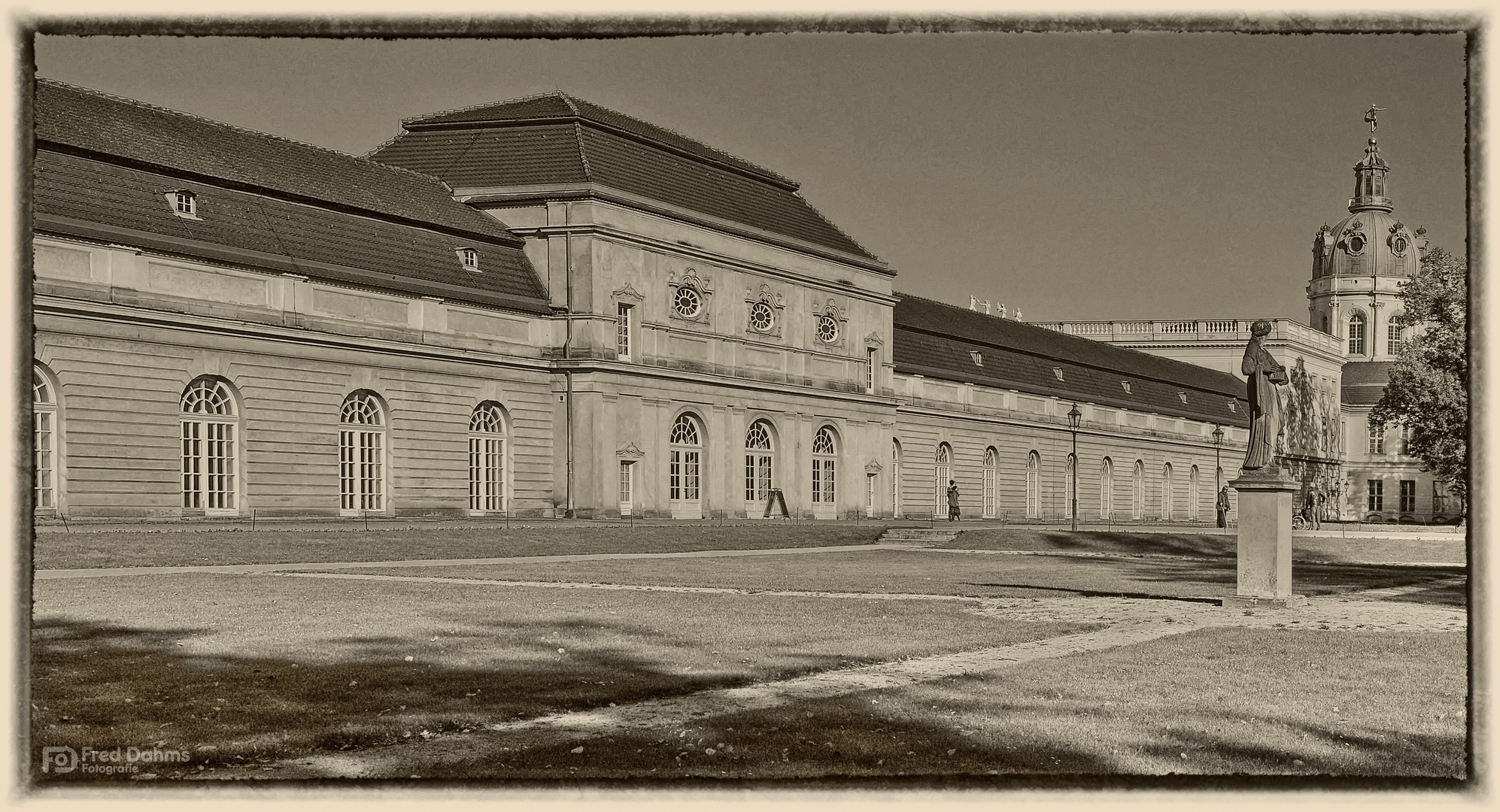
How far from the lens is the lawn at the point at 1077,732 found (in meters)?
8.79

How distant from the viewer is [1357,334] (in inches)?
4692

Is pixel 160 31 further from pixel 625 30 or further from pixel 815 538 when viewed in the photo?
pixel 815 538

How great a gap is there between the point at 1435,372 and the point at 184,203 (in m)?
43.3

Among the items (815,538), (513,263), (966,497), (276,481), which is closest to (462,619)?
(276,481)

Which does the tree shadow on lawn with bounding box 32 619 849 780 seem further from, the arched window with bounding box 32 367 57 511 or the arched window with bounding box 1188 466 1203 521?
the arched window with bounding box 1188 466 1203 521

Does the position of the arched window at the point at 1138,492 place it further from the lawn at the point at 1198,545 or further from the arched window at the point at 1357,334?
the arched window at the point at 1357,334

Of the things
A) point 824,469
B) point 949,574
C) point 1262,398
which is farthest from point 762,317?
point 1262,398

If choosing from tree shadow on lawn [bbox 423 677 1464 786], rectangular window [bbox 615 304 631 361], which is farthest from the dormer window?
tree shadow on lawn [bbox 423 677 1464 786]

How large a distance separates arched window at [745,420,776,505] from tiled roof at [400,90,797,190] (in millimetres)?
8374

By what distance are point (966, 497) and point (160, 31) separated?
212ft

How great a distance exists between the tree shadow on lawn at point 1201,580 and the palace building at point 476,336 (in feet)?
47.3

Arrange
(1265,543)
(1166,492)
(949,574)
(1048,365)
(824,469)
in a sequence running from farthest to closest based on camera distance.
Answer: (1166,492) → (1048,365) → (824,469) → (949,574) → (1265,543)

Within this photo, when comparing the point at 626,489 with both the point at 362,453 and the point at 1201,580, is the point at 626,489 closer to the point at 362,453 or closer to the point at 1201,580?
the point at 362,453

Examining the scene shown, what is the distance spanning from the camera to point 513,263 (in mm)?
48000
